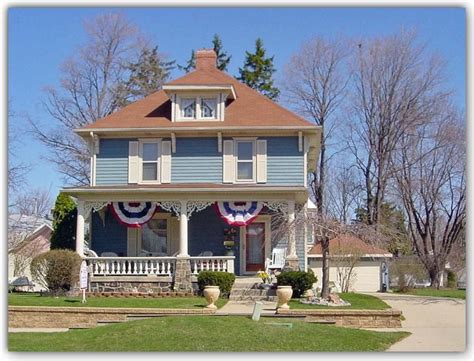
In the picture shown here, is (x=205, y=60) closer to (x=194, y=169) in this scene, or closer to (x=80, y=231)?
(x=194, y=169)

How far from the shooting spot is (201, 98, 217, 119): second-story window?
76.6 ft

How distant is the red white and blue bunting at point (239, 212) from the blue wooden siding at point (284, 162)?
159 centimetres

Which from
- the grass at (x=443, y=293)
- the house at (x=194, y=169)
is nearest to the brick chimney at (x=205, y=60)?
the house at (x=194, y=169)

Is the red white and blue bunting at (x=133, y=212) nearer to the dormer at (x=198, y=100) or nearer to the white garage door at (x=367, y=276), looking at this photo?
the dormer at (x=198, y=100)

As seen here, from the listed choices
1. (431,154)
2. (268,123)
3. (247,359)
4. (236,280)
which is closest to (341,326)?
(247,359)

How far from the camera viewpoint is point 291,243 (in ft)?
69.1

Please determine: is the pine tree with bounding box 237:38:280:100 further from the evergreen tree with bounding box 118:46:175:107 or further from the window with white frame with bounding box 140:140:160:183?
the window with white frame with bounding box 140:140:160:183

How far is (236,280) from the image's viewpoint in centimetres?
2108

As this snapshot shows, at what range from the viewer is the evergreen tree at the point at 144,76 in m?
35.5

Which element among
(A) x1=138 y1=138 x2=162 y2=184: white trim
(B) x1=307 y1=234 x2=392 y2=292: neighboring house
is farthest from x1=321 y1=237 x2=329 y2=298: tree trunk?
(B) x1=307 y1=234 x2=392 y2=292: neighboring house

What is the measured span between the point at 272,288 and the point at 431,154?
1501 centimetres

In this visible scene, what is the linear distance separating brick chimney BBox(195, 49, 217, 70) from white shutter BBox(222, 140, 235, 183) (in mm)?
3886

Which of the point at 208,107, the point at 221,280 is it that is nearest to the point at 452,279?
the point at 208,107

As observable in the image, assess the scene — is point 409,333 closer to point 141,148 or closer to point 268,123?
point 268,123
